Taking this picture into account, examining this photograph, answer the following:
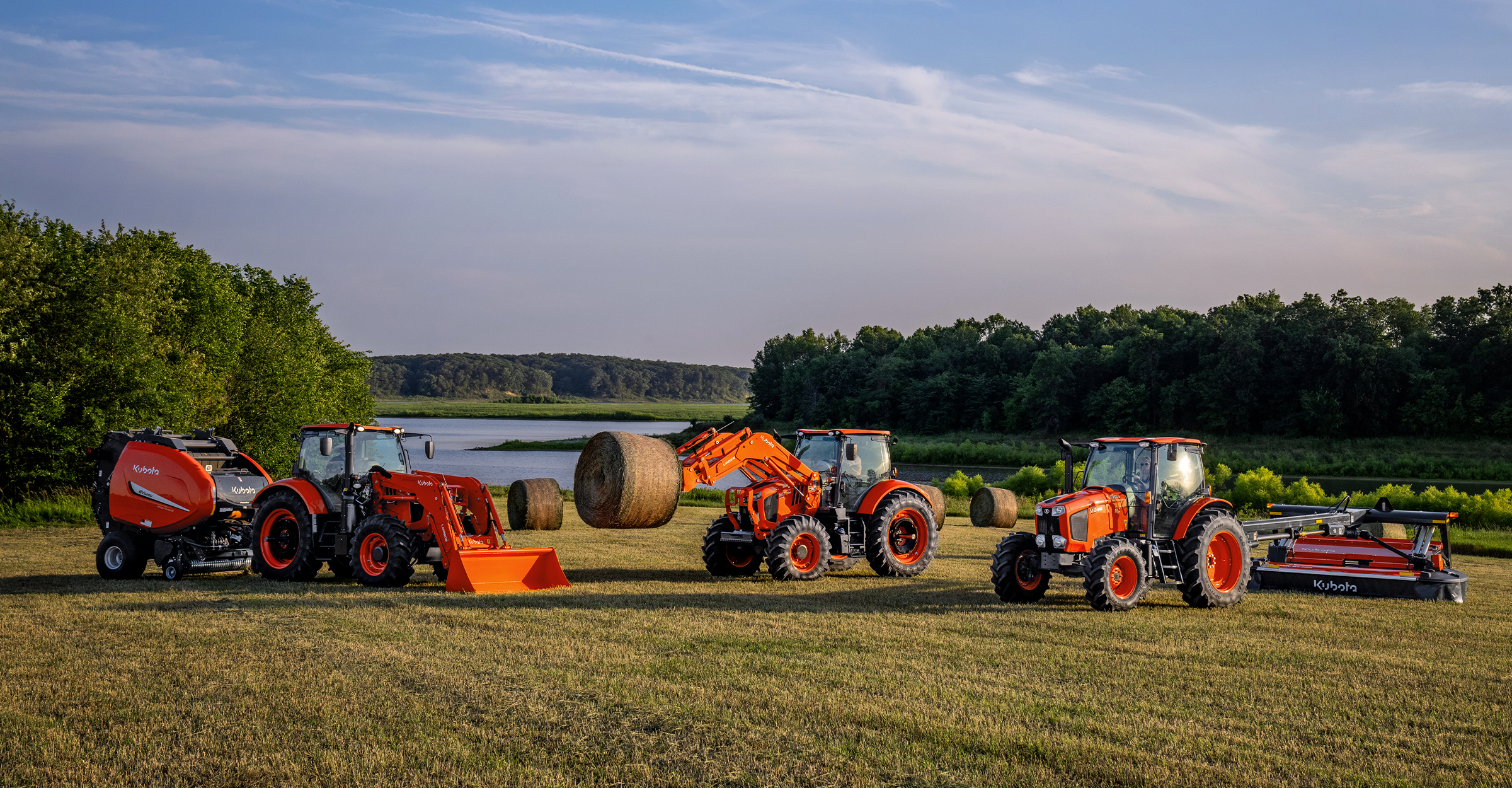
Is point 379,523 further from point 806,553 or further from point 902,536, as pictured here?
point 902,536

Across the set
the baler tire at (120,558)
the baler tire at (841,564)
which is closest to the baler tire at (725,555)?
the baler tire at (841,564)

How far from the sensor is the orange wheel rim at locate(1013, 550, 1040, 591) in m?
13.0

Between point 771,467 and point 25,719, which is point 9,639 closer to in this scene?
point 25,719

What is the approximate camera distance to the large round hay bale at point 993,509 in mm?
28203

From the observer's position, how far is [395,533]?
44.2 ft

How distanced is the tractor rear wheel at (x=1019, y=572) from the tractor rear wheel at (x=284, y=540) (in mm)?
8805

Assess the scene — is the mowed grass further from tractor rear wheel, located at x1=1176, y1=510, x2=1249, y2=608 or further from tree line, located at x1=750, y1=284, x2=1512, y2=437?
tree line, located at x1=750, y1=284, x2=1512, y2=437

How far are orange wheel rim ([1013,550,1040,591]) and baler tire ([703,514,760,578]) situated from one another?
4.07 m

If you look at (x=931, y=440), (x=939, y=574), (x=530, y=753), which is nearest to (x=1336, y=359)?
(x=931, y=440)

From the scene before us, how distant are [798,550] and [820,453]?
5.62 ft

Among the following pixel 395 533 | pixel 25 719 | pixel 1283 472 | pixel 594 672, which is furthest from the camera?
pixel 1283 472

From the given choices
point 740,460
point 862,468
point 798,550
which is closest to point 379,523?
point 740,460

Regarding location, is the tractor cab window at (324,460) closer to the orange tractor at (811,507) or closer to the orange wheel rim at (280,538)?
the orange wheel rim at (280,538)

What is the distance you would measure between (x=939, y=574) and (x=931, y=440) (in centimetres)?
6938
